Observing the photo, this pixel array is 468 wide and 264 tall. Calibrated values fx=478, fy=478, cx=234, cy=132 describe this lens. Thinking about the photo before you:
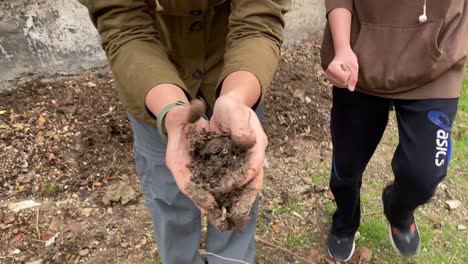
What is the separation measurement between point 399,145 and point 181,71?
3.10 feet

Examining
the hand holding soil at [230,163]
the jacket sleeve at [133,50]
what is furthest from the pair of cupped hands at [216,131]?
the jacket sleeve at [133,50]

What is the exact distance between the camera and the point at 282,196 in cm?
292

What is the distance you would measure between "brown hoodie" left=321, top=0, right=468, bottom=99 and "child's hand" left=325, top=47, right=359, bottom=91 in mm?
75

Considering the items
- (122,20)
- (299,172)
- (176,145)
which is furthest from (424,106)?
(299,172)

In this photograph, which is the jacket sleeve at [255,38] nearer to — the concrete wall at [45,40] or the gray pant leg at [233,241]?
the gray pant leg at [233,241]

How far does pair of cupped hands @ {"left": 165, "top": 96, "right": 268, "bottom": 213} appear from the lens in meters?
1.25

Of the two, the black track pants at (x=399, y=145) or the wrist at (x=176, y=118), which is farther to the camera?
the black track pants at (x=399, y=145)

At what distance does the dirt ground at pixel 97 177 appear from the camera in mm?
2562

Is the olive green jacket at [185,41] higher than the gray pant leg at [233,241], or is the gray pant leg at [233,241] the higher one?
the olive green jacket at [185,41]

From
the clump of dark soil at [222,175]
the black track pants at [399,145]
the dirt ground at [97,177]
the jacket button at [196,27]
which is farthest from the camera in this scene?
the dirt ground at [97,177]

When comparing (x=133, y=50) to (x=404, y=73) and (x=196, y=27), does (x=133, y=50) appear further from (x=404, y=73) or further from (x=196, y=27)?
(x=404, y=73)

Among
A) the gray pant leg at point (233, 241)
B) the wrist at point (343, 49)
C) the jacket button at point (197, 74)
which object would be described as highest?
the jacket button at point (197, 74)

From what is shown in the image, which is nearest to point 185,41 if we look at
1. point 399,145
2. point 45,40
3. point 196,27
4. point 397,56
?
point 196,27

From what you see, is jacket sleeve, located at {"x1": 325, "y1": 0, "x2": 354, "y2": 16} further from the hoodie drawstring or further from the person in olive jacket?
the hoodie drawstring
